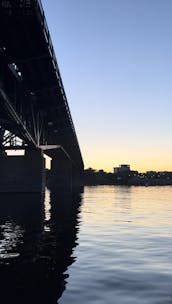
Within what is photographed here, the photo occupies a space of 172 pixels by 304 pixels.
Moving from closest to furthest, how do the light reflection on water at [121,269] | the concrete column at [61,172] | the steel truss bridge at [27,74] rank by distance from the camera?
the light reflection on water at [121,269], the steel truss bridge at [27,74], the concrete column at [61,172]

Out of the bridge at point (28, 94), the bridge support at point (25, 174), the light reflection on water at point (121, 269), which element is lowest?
the light reflection on water at point (121, 269)

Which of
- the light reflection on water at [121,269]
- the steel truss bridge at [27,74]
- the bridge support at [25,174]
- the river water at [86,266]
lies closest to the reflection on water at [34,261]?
the river water at [86,266]

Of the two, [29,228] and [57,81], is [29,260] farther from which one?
[57,81]

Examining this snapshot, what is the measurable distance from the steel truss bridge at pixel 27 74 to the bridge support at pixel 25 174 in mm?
2947

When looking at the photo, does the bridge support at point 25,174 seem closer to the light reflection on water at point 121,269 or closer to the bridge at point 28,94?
the bridge at point 28,94

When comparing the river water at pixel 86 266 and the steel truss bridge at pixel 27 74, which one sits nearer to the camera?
the river water at pixel 86 266

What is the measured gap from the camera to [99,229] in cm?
2702

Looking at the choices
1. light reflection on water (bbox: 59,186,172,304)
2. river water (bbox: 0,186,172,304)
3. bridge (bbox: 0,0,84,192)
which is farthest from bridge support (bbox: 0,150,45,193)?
light reflection on water (bbox: 59,186,172,304)

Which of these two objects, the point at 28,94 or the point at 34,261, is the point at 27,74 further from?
the point at 34,261

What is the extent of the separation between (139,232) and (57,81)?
3385 centimetres

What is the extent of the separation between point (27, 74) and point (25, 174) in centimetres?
3249

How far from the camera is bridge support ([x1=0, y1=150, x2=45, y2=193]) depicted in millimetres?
81375

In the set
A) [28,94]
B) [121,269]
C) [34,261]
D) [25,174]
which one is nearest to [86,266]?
[121,269]

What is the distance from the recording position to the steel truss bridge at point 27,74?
35.8m
